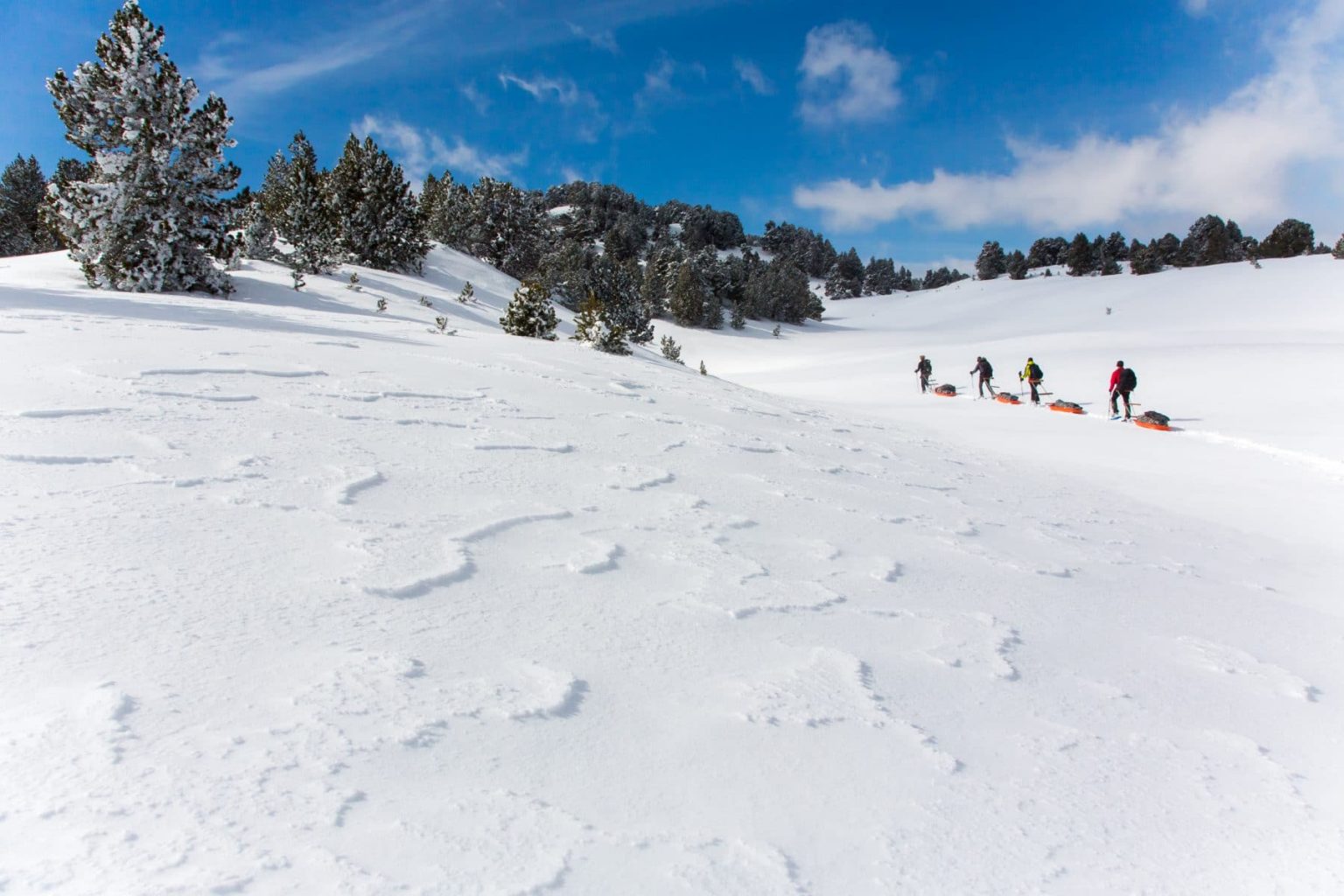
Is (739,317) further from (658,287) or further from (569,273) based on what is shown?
(569,273)

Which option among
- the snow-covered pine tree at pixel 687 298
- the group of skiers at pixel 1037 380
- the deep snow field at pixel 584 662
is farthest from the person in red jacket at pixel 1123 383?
the snow-covered pine tree at pixel 687 298

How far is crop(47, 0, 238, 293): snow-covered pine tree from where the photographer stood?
18062 mm

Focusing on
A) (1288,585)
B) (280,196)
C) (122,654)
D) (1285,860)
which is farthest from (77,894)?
(280,196)

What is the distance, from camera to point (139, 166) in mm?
18328

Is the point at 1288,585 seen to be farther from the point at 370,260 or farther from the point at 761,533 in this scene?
the point at 370,260

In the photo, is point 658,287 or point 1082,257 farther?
point 1082,257

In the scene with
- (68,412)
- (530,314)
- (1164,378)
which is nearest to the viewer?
(68,412)

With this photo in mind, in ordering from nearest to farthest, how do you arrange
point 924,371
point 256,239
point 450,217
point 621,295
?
point 924,371
point 256,239
point 621,295
point 450,217

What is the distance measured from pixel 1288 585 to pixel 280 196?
153 feet


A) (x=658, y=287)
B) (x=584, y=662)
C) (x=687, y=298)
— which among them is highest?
(x=658, y=287)

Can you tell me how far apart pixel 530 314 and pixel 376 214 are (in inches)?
783

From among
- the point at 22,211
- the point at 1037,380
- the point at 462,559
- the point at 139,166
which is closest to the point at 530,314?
the point at 139,166

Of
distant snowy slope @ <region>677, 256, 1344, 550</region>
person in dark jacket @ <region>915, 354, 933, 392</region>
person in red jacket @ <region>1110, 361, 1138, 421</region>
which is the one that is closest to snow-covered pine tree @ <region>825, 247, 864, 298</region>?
distant snowy slope @ <region>677, 256, 1344, 550</region>

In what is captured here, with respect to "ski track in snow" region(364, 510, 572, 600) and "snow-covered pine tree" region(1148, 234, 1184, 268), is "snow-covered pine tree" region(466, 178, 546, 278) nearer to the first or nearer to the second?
"ski track in snow" region(364, 510, 572, 600)
